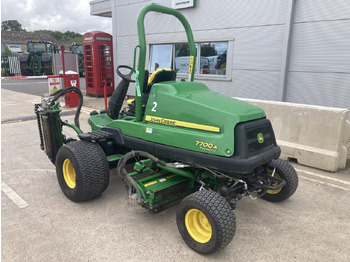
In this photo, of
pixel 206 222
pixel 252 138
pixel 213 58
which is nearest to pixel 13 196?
pixel 206 222

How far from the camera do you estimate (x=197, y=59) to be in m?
9.19

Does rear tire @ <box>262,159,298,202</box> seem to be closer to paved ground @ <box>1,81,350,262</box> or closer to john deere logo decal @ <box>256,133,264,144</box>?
paved ground @ <box>1,81,350,262</box>

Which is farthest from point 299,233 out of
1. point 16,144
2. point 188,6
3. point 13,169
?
point 188,6

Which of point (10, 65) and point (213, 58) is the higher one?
point (213, 58)

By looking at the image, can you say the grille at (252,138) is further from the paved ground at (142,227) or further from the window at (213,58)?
the window at (213,58)

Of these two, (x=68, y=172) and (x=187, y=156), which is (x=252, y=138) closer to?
(x=187, y=156)

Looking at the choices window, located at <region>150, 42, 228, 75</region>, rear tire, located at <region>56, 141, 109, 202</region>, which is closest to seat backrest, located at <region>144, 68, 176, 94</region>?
rear tire, located at <region>56, 141, 109, 202</region>

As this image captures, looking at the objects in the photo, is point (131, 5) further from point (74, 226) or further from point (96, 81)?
point (74, 226)

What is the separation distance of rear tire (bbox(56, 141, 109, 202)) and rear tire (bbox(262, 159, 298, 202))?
6.94ft

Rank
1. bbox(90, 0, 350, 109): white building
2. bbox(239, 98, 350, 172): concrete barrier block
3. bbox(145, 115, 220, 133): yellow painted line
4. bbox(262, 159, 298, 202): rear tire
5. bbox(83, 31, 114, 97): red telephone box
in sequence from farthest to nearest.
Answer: bbox(83, 31, 114, 97): red telephone box < bbox(90, 0, 350, 109): white building < bbox(239, 98, 350, 172): concrete barrier block < bbox(262, 159, 298, 202): rear tire < bbox(145, 115, 220, 133): yellow painted line

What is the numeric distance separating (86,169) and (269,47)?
227 inches

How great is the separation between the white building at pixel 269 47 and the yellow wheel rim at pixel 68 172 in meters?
5.36

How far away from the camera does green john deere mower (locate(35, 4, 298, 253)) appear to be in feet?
9.26

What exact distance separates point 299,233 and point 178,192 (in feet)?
4.52
